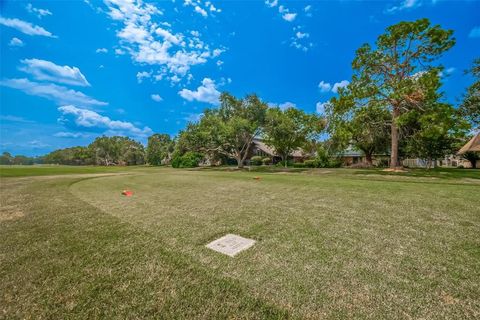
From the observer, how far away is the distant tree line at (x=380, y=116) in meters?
14.7

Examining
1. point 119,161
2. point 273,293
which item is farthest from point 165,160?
point 273,293

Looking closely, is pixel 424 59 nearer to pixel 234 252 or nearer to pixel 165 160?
pixel 234 252

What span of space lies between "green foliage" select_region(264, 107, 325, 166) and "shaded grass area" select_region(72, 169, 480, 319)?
21127 mm

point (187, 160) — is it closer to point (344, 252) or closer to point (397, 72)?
point (397, 72)

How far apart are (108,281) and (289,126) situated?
25.6 metres

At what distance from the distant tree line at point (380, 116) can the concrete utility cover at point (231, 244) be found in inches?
665

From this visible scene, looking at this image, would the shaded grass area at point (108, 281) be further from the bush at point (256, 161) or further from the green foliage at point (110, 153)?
the green foliage at point (110, 153)

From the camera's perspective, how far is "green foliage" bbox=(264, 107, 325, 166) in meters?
26.2

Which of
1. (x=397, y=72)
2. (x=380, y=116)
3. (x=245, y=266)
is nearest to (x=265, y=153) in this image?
(x=380, y=116)

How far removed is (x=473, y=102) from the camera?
15742 mm

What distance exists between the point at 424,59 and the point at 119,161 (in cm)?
8252

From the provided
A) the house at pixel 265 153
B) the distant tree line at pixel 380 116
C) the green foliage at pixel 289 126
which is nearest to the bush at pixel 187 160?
the distant tree line at pixel 380 116

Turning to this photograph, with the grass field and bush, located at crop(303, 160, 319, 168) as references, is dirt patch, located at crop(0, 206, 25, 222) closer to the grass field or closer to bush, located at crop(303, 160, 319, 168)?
the grass field

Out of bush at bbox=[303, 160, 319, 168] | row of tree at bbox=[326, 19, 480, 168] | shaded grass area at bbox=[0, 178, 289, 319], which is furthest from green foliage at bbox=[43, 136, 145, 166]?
shaded grass area at bbox=[0, 178, 289, 319]
